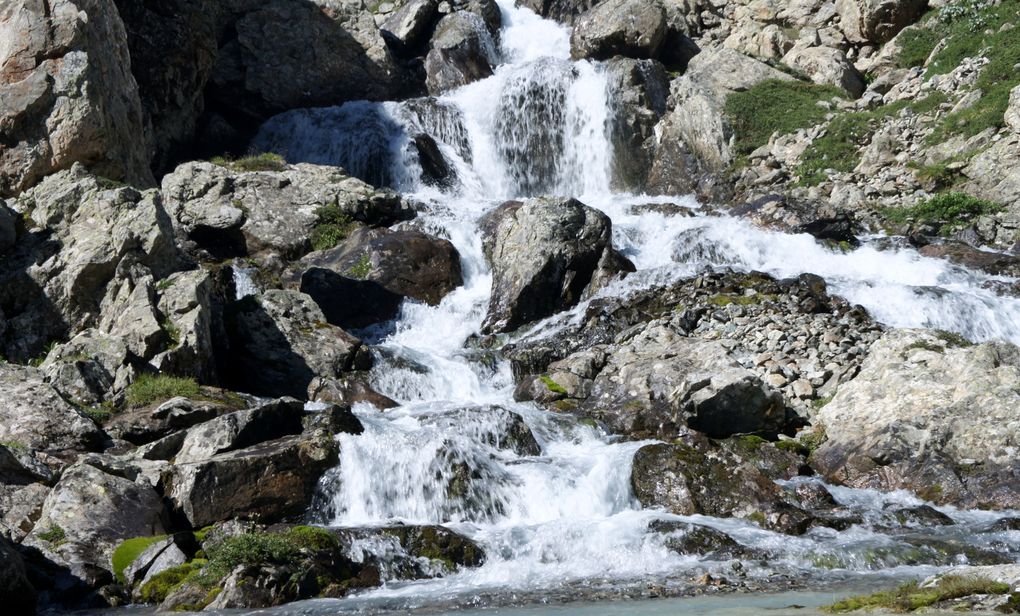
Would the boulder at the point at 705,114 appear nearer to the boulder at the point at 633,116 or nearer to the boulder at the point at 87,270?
the boulder at the point at 633,116

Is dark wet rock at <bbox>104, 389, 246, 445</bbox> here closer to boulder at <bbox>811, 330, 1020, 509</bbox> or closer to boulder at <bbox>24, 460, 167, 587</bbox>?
boulder at <bbox>24, 460, 167, 587</bbox>

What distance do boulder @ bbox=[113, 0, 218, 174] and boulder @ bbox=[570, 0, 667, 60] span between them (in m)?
16.0

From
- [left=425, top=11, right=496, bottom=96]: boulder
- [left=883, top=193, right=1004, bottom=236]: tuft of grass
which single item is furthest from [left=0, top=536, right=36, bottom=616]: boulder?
[left=425, top=11, right=496, bottom=96]: boulder

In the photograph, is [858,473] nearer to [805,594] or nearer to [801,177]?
[805,594]

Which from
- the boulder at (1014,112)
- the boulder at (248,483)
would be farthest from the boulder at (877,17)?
the boulder at (248,483)

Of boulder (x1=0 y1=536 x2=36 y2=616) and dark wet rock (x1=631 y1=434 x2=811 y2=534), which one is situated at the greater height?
dark wet rock (x1=631 y1=434 x2=811 y2=534)

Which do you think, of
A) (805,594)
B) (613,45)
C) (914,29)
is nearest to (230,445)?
(805,594)

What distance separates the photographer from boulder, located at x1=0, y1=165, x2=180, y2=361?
67.5 feet

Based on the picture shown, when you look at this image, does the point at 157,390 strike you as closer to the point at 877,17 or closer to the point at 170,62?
the point at 170,62

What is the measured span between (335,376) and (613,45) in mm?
24681

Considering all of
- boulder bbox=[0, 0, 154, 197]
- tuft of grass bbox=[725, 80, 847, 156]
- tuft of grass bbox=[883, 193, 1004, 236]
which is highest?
tuft of grass bbox=[725, 80, 847, 156]

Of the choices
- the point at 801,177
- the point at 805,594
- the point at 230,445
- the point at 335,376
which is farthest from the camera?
the point at 801,177

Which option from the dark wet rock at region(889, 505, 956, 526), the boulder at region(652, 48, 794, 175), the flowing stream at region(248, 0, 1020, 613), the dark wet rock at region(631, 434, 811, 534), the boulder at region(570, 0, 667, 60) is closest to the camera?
the flowing stream at region(248, 0, 1020, 613)

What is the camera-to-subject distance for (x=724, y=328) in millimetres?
22500
